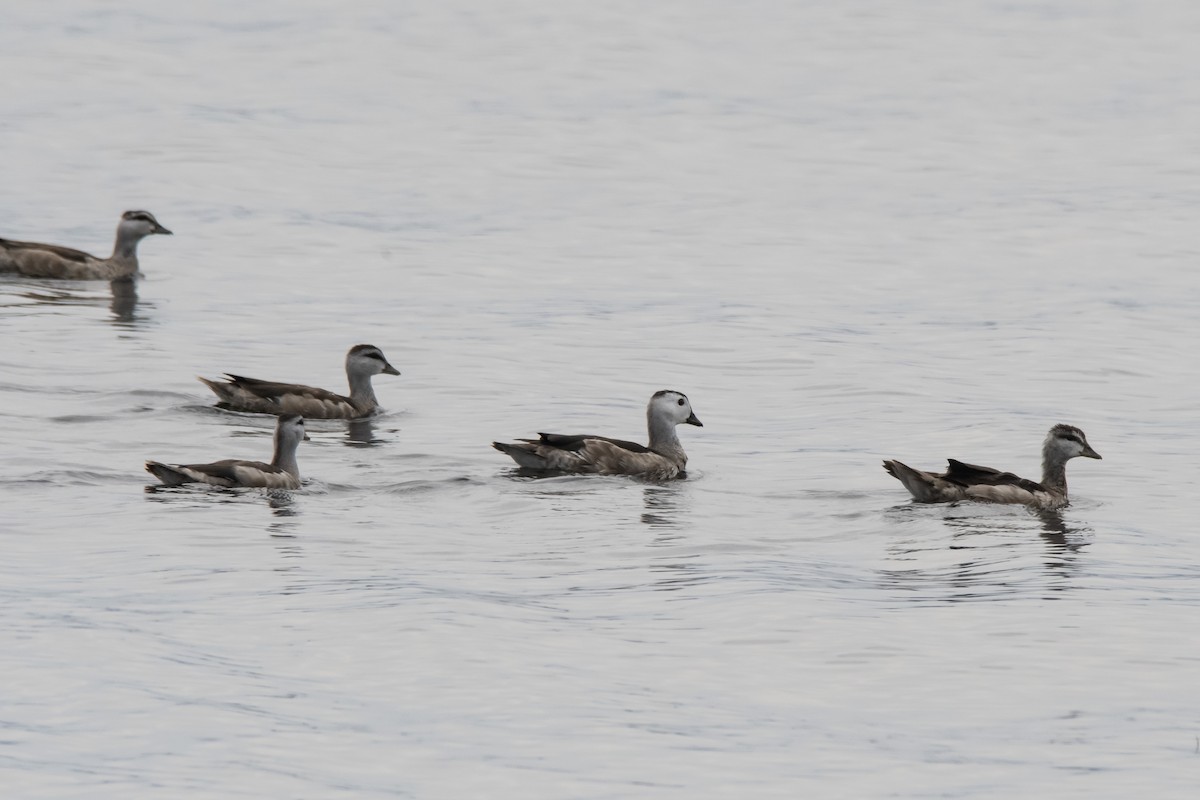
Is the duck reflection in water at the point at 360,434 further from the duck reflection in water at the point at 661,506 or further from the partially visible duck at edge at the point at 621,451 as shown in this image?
the duck reflection in water at the point at 661,506

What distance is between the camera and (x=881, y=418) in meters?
24.5

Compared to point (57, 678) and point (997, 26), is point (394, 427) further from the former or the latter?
point (997, 26)

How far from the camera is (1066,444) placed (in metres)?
20.2

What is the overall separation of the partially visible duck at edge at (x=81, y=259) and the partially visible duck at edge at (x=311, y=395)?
8.76m

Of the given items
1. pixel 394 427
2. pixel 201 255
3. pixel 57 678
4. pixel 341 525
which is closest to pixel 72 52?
pixel 201 255

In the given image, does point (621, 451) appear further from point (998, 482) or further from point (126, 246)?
point (126, 246)

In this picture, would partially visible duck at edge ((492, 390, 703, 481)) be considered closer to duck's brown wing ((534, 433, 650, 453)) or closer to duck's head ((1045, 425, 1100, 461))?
duck's brown wing ((534, 433, 650, 453))

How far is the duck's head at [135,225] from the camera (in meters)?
32.8

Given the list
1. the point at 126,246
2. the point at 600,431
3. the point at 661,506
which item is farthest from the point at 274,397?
the point at 126,246

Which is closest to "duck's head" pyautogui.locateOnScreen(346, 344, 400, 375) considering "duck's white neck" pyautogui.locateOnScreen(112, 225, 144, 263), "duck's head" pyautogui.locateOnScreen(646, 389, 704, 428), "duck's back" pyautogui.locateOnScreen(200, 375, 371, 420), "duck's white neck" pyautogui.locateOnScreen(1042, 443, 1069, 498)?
"duck's back" pyautogui.locateOnScreen(200, 375, 371, 420)

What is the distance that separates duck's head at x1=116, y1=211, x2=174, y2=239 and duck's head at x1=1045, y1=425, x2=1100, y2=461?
17.1 metres

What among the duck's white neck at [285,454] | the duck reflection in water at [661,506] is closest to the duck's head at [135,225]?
the duck's white neck at [285,454]

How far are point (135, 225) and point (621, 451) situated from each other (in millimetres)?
14461

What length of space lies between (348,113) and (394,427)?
3187cm
